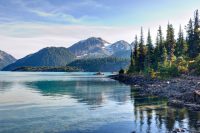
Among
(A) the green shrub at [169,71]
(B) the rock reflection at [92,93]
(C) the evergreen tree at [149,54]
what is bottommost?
(B) the rock reflection at [92,93]

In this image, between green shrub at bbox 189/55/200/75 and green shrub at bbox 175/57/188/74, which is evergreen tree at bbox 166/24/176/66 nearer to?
green shrub at bbox 175/57/188/74

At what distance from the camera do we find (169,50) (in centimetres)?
13188

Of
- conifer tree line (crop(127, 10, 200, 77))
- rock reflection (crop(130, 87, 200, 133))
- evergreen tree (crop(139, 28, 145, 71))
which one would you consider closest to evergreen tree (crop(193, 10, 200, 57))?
conifer tree line (crop(127, 10, 200, 77))

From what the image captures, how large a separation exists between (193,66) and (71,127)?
72867mm

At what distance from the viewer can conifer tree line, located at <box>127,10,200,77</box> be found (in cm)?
11706

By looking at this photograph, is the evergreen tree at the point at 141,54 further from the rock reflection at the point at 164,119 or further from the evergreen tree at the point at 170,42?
the rock reflection at the point at 164,119

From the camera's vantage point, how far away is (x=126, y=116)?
44.7 m

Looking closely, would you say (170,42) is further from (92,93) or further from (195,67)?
(92,93)

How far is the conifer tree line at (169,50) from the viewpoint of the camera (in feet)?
384

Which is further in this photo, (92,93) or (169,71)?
Answer: (169,71)

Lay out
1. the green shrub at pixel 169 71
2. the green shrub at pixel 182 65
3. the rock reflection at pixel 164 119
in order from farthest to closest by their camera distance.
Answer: the green shrub at pixel 169 71 < the green shrub at pixel 182 65 < the rock reflection at pixel 164 119

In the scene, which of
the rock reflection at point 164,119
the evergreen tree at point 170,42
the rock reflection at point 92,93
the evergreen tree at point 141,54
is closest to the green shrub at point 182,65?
the evergreen tree at point 170,42

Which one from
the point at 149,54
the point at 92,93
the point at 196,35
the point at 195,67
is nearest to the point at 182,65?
the point at 195,67

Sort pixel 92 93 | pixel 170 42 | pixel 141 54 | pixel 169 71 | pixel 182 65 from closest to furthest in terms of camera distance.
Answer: pixel 92 93
pixel 182 65
pixel 169 71
pixel 170 42
pixel 141 54
